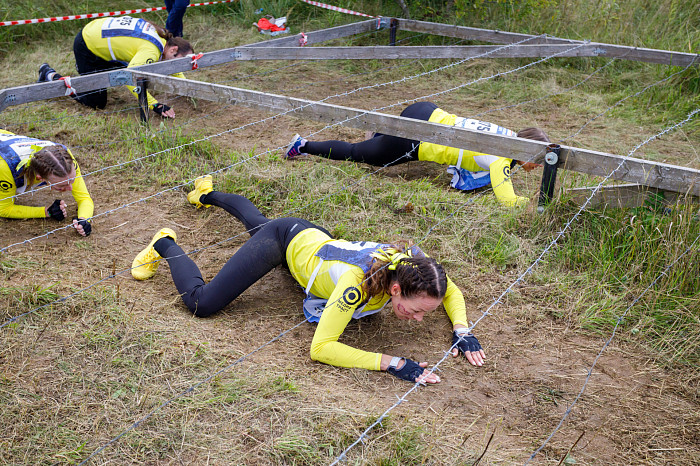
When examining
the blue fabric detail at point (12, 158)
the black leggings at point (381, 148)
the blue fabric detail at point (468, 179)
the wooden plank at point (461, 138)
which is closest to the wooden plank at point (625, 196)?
the wooden plank at point (461, 138)

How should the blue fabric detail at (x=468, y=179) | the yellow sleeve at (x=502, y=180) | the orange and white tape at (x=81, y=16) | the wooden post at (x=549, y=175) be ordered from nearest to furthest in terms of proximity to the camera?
the wooden post at (x=549, y=175) → the yellow sleeve at (x=502, y=180) → the blue fabric detail at (x=468, y=179) → the orange and white tape at (x=81, y=16)

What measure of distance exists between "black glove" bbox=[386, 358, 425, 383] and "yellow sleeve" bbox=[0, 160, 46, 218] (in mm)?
3243

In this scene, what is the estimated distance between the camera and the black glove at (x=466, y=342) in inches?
137

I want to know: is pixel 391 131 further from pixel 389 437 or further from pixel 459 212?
pixel 389 437

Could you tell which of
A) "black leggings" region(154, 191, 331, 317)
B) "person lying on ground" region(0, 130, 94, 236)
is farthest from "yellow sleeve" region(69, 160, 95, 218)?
"black leggings" region(154, 191, 331, 317)

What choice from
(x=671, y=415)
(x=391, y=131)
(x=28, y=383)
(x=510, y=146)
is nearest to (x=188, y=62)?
(x=391, y=131)

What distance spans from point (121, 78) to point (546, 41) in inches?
232

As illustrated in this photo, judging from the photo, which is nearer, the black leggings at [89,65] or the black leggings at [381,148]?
the black leggings at [381,148]

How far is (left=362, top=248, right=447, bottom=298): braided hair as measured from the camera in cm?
309

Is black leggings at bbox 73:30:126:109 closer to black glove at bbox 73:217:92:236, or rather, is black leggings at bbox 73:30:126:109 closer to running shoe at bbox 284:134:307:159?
running shoe at bbox 284:134:307:159

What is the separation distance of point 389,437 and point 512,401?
0.84 metres

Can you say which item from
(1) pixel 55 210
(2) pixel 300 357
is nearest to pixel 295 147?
(1) pixel 55 210

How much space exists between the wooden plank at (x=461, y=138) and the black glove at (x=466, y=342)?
62.0 inches

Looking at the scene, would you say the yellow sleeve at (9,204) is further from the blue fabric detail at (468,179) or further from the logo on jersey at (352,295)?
the blue fabric detail at (468,179)
